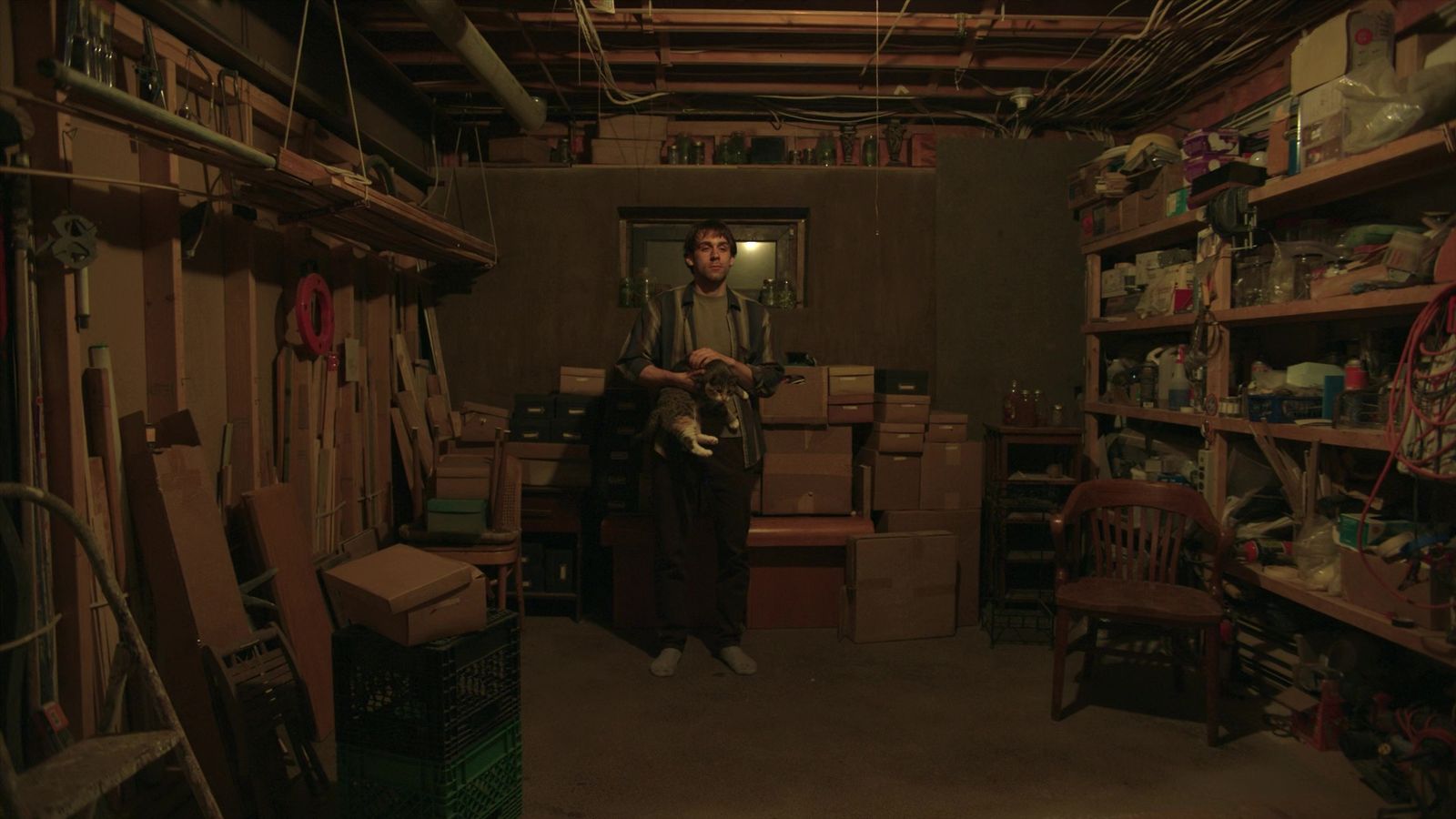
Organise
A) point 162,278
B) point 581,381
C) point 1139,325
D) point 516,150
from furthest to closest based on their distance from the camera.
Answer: point 516,150
point 581,381
point 1139,325
point 162,278

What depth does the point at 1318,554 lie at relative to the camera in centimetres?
274

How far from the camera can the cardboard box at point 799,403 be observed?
12.7ft

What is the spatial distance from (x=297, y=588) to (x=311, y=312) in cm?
110

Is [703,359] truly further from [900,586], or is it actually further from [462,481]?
[900,586]

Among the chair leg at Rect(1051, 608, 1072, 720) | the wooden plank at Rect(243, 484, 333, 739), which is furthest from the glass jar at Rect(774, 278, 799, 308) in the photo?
the wooden plank at Rect(243, 484, 333, 739)

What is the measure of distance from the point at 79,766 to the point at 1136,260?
432cm

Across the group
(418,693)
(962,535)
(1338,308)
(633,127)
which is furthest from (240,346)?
(1338,308)

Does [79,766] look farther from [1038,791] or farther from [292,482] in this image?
[1038,791]

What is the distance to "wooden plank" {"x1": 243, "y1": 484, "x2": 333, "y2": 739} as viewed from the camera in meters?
2.59

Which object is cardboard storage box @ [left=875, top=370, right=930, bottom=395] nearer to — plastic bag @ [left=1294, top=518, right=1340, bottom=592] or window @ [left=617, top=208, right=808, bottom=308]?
window @ [left=617, top=208, right=808, bottom=308]

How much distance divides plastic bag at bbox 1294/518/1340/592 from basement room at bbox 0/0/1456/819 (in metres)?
0.01

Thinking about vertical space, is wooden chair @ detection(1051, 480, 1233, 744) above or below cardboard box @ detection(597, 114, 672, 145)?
below

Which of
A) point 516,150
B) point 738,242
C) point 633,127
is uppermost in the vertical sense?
point 633,127

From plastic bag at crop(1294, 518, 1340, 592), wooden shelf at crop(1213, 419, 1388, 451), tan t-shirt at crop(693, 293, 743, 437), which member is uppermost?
tan t-shirt at crop(693, 293, 743, 437)
